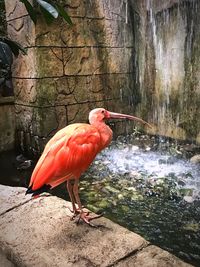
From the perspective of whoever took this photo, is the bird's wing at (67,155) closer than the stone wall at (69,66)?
Yes

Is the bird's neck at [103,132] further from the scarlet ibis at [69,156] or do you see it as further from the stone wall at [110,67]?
the stone wall at [110,67]

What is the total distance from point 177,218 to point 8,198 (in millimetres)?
1442

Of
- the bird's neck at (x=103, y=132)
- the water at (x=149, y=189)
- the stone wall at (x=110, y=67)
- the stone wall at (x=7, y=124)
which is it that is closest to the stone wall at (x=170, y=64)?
the stone wall at (x=110, y=67)

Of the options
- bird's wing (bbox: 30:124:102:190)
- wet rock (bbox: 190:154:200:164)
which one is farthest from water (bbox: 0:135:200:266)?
bird's wing (bbox: 30:124:102:190)

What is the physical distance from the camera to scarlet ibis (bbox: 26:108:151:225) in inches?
72.2

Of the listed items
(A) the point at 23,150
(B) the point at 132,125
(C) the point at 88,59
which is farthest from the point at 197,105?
(A) the point at 23,150

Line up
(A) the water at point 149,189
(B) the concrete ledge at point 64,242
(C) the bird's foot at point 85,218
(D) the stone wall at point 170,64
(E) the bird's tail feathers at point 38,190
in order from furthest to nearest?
1. (D) the stone wall at point 170,64
2. (A) the water at point 149,189
3. (C) the bird's foot at point 85,218
4. (E) the bird's tail feathers at point 38,190
5. (B) the concrete ledge at point 64,242

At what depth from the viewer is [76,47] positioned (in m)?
4.85

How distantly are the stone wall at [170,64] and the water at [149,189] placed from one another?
1.35 ft

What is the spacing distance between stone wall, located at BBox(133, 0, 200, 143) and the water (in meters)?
0.41

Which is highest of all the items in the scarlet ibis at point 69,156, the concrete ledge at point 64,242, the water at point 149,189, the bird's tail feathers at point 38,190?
the scarlet ibis at point 69,156

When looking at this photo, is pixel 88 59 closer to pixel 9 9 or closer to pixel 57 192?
pixel 9 9

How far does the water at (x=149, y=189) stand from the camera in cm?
258

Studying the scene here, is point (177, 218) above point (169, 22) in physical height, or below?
below
